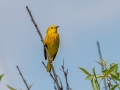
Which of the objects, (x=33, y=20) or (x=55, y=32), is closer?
(x=33, y=20)

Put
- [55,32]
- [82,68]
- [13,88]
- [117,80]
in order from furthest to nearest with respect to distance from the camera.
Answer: [55,32] → [13,88] → [82,68] → [117,80]

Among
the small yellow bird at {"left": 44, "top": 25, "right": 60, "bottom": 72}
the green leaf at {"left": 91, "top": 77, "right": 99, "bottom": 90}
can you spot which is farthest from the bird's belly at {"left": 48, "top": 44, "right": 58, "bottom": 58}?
the green leaf at {"left": 91, "top": 77, "right": 99, "bottom": 90}

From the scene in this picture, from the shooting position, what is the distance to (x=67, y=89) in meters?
2.41

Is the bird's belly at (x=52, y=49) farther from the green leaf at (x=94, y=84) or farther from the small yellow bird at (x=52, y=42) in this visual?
the green leaf at (x=94, y=84)

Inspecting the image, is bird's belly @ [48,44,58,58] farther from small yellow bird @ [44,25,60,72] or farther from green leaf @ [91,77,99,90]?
green leaf @ [91,77,99,90]

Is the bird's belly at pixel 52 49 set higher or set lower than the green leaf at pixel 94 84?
lower

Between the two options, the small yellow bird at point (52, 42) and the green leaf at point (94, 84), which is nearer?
the green leaf at point (94, 84)

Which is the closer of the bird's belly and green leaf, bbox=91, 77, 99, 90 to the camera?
green leaf, bbox=91, 77, 99, 90

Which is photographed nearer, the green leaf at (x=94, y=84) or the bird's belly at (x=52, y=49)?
the green leaf at (x=94, y=84)

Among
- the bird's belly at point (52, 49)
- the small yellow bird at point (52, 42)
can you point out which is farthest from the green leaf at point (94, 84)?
the bird's belly at point (52, 49)

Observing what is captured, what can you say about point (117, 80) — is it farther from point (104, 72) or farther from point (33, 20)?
point (33, 20)

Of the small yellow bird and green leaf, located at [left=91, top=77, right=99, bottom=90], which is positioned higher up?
green leaf, located at [left=91, top=77, right=99, bottom=90]

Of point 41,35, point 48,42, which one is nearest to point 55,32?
point 48,42

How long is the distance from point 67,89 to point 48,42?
7.32 m
